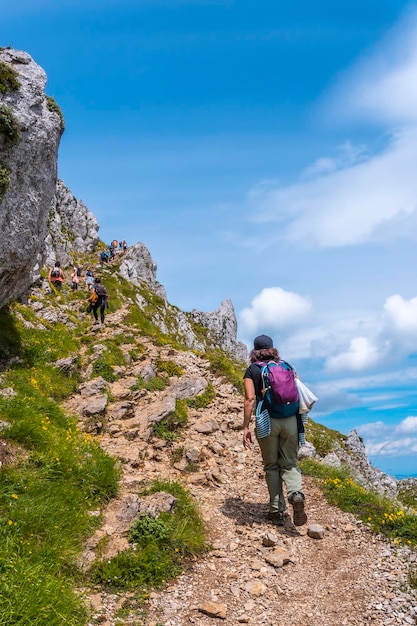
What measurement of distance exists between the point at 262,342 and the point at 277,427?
1829 millimetres

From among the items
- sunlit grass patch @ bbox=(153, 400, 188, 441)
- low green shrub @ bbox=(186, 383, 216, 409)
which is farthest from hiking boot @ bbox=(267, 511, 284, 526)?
low green shrub @ bbox=(186, 383, 216, 409)

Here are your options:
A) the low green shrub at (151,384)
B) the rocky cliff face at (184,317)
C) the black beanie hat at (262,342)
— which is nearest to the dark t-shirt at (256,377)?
the black beanie hat at (262,342)

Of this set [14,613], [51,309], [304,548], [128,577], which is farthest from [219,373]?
[14,613]

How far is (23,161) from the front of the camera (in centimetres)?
1398

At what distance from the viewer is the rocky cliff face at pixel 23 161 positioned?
43.7 feet

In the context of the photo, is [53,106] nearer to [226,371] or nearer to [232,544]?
[226,371]

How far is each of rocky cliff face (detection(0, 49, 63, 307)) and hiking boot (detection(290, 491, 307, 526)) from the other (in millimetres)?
10817

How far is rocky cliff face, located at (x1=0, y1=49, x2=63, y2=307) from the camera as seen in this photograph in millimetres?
13328

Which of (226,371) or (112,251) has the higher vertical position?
(112,251)

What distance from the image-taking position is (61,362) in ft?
55.1

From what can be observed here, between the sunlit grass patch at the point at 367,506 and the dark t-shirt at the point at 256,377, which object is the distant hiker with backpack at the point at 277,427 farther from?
the sunlit grass patch at the point at 367,506

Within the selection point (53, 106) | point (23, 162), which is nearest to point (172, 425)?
point (23, 162)

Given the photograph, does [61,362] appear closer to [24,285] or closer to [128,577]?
[24,285]

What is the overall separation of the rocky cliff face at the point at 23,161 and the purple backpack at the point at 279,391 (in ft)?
30.7
